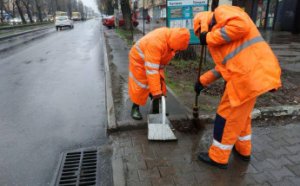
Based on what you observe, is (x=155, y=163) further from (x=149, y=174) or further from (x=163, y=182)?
(x=163, y=182)

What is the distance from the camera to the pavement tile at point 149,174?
10.3 feet

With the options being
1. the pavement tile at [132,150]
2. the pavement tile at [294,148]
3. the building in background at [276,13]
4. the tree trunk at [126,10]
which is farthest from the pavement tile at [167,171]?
the tree trunk at [126,10]

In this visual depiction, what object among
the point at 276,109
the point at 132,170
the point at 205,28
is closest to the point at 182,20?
the point at 276,109

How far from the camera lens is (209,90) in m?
6.09

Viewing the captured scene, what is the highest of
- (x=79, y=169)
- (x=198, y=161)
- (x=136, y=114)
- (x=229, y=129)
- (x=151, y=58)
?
(x=151, y=58)

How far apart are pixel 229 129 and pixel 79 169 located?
1811 millimetres

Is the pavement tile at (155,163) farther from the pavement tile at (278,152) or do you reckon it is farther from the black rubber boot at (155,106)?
the pavement tile at (278,152)

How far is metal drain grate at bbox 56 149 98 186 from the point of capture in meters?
3.28

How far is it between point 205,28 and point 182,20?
520 centimetres

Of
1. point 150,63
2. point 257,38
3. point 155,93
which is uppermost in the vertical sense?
point 257,38

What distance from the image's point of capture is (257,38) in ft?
9.34

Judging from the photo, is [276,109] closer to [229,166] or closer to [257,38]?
[229,166]

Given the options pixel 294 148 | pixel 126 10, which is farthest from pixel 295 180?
pixel 126 10

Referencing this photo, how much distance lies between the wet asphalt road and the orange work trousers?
4.20ft
